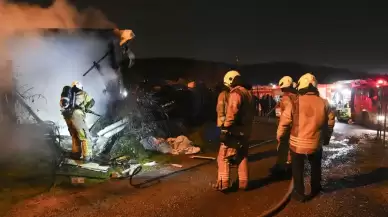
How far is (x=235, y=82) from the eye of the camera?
6535 mm

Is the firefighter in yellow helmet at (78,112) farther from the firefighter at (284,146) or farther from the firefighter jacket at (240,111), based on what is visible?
the firefighter at (284,146)

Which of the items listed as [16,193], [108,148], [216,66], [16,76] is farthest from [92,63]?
[216,66]

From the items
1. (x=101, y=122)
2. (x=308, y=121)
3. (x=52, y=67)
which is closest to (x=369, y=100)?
(x=101, y=122)

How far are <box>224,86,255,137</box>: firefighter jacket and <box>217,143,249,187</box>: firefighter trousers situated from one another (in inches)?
13.2

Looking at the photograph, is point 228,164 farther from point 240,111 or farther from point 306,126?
point 306,126

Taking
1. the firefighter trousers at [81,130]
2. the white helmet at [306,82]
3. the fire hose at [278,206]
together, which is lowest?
the fire hose at [278,206]

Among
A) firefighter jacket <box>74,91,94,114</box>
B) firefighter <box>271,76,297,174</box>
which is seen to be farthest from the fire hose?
firefighter jacket <box>74,91,94,114</box>

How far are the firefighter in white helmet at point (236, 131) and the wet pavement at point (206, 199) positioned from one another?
1.16 feet

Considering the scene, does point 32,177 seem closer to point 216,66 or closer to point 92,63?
point 92,63

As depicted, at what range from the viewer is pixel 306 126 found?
5.81 metres

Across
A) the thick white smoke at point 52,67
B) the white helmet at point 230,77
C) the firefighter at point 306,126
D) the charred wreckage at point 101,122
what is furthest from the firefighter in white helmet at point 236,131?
the thick white smoke at point 52,67

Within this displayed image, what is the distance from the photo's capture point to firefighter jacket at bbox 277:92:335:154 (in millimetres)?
5789

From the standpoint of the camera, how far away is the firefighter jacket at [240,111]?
20.3ft

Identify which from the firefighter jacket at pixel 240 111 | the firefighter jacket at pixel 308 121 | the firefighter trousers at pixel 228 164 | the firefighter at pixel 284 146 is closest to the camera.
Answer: the firefighter jacket at pixel 308 121
